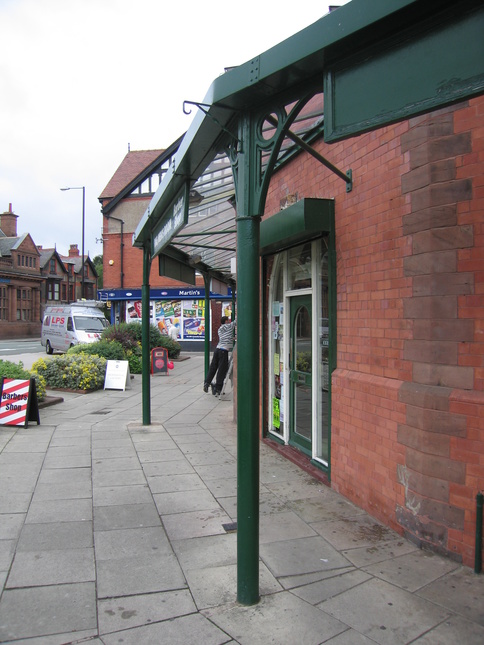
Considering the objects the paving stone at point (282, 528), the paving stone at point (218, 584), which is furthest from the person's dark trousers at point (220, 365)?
the paving stone at point (218, 584)

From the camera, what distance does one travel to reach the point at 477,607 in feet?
9.39

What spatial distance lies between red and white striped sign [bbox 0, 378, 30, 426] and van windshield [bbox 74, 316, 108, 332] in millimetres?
15131

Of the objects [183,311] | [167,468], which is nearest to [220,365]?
[167,468]

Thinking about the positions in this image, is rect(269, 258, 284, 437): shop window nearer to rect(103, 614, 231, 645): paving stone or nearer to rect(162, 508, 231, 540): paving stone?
rect(162, 508, 231, 540): paving stone

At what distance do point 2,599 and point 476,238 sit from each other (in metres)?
3.72

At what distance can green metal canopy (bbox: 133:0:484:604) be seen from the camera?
2.16 metres

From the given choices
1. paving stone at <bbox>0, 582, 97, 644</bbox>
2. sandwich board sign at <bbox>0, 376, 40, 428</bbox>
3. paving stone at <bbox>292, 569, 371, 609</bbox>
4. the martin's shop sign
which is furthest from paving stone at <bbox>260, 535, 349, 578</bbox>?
sandwich board sign at <bbox>0, 376, 40, 428</bbox>

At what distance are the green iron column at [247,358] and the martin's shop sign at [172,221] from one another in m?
1.61

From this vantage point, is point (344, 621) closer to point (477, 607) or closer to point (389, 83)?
point (477, 607)

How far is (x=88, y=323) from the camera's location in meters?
23.2

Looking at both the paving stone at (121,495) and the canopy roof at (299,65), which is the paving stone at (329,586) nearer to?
the paving stone at (121,495)

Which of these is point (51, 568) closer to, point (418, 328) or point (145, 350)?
point (418, 328)

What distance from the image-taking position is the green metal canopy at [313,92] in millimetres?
2156

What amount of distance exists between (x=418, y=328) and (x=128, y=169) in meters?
32.3
